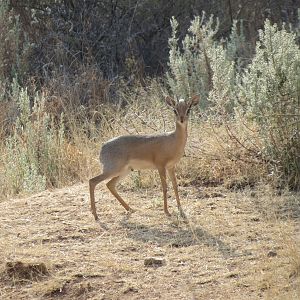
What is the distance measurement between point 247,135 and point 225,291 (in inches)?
117

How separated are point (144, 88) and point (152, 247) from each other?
5.88m

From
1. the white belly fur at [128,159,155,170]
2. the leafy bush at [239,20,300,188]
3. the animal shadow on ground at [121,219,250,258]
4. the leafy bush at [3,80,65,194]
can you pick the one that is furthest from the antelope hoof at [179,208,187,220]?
the leafy bush at [3,80,65,194]

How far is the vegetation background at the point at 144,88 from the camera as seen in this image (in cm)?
711

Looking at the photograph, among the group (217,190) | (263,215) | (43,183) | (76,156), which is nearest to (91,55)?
(76,156)

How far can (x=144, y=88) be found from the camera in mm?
11445

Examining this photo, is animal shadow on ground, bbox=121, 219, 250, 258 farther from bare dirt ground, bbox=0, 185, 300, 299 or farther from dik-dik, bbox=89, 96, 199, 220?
dik-dik, bbox=89, 96, 199, 220

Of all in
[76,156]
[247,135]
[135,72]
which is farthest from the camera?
[135,72]

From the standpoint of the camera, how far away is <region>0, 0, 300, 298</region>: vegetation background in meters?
7.11

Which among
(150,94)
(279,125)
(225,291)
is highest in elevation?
(150,94)

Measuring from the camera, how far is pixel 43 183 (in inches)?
315

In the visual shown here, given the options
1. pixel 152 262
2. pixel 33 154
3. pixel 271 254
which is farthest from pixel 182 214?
pixel 33 154

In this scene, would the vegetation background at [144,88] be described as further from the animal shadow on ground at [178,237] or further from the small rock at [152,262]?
the small rock at [152,262]

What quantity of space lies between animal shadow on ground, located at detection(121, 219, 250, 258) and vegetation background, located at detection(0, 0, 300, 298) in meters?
0.56

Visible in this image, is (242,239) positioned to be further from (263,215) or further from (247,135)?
(247,135)
